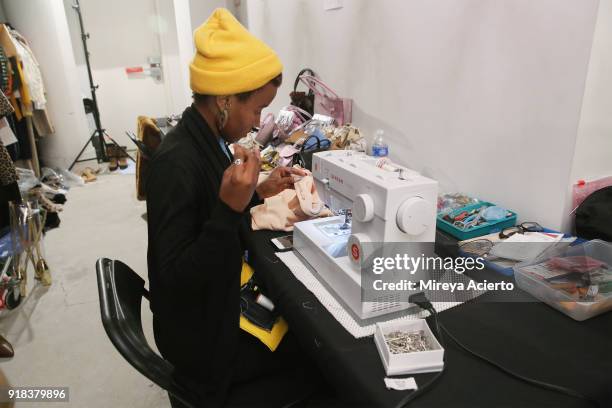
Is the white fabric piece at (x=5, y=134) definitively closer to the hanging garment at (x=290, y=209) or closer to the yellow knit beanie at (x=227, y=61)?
the hanging garment at (x=290, y=209)

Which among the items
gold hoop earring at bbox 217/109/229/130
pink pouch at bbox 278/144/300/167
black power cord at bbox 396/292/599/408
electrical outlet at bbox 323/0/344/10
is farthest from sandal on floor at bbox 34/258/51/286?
black power cord at bbox 396/292/599/408

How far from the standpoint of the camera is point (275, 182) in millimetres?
1361

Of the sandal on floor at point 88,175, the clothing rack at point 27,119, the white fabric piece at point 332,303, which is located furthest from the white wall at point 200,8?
the white fabric piece at point 332,303

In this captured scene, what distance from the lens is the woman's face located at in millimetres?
971

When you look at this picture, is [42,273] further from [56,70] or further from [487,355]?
[56,70]

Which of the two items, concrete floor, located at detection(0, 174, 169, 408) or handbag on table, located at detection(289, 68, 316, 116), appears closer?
concrete floor, located at detection(0, 174, 169, 408)

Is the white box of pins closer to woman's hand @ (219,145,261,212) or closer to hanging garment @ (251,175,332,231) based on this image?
woman's hand @ (219,145,261,212)

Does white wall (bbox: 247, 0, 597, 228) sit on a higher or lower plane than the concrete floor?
higher

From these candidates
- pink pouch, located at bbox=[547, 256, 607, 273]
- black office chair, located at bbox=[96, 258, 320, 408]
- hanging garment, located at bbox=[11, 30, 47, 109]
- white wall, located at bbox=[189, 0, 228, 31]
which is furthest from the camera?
white wall, located at bbox=[189, 0, 228, 31]

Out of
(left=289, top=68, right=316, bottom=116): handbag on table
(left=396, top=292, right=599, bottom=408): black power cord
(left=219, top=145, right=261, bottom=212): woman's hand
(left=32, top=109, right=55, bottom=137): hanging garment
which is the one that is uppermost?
(left=219, top=145, right=261, bottom=212): woman's hand

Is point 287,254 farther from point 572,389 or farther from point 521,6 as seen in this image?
point 521,6

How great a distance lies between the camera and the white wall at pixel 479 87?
4.01ft

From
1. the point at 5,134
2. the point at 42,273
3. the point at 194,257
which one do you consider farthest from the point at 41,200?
the point at 194,257

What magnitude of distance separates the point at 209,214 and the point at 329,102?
1.67m
